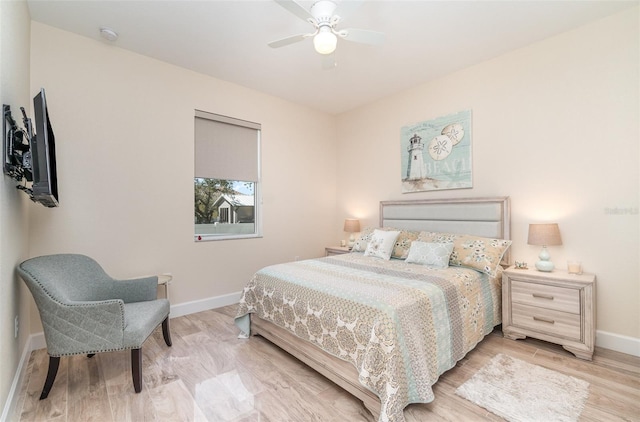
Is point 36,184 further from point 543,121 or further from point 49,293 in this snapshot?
point 543,121

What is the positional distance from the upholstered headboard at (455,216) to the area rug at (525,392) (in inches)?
50.1

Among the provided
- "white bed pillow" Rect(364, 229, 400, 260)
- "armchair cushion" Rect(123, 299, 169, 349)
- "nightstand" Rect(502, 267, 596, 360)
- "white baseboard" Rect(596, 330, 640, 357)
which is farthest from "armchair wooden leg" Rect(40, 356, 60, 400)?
"white baseboard" Rect(596, 330, 640, 357)

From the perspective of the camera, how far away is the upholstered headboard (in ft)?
10.3

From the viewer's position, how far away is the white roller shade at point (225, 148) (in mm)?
3613

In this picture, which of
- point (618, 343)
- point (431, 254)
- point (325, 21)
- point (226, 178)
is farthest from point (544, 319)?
point (226, 178)

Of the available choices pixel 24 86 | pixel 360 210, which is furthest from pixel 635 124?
pixel 24 86

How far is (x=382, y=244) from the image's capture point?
135 inches

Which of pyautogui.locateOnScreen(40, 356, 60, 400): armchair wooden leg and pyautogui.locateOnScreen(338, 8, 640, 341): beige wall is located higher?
pyautogui.locateOnScreen(338, 8, 640, 341): beige wall

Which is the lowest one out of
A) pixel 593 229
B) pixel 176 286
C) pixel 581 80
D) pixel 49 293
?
pixel 176 286

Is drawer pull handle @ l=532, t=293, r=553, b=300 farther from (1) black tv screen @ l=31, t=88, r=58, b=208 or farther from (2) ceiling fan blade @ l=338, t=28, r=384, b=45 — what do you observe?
(1) black tv screen @ l=31, t=88, r=58, b=208

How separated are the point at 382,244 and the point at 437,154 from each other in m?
1.39

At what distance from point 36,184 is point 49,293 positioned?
69cm

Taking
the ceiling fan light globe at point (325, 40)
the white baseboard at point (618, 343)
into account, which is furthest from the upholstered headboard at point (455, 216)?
the ceiling fan light globe at point (325, 40)

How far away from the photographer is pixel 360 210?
4.72m
